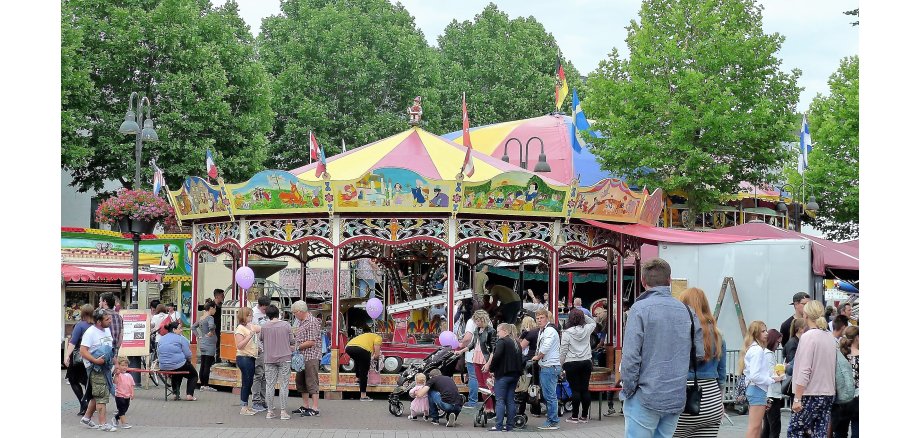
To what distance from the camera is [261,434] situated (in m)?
13.9

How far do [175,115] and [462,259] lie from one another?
12.1 meters

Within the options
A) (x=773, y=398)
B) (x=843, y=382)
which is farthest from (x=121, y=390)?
(x=843, y=382)

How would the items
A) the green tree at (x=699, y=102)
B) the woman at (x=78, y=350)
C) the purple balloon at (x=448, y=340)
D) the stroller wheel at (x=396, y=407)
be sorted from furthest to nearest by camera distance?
the green tree at (x=699, y=102)
the purple balloon at (x=448, y=340)
the stroller wheel at (x=396, y=407)
the woman at (x=78, y=350)

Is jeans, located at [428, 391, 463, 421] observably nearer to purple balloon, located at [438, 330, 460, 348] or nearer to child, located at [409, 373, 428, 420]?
child, located at [409, 373, 428, 420]

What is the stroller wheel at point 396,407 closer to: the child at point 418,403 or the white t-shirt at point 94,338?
the child at point 418,403

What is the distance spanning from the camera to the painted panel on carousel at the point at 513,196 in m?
18.3

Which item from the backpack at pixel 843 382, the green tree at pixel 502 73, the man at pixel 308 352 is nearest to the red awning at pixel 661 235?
the man at pixel 308 352

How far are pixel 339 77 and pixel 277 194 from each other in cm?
2532

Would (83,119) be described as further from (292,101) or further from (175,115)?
(292,101)

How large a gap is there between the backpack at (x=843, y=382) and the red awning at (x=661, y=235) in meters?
7.40

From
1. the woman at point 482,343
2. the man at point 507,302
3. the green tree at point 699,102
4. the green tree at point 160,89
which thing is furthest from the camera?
the green tree at point 160,89

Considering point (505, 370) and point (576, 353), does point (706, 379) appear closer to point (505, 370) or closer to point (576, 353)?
point (505, 370)

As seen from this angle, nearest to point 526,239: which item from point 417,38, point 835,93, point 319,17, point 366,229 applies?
point 366,229

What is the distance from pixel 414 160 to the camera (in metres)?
20.6
